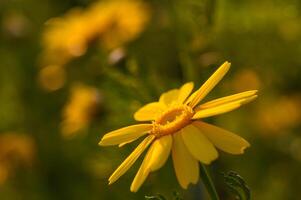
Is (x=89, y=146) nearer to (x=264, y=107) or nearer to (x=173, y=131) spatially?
(x=264, y=107)

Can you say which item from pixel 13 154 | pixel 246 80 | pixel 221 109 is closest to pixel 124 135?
pixel 221 109

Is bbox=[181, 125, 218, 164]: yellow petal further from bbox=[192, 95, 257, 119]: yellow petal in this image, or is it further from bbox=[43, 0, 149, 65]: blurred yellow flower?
bbox=[43, 0, 149, 65]: blurred yellow flower

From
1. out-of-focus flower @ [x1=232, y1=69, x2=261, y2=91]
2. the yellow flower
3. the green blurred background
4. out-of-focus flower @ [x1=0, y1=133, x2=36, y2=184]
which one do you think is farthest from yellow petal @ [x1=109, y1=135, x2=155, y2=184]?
out-of-focus flower @ [x1=0, y1=133, x2=36, y2=184]

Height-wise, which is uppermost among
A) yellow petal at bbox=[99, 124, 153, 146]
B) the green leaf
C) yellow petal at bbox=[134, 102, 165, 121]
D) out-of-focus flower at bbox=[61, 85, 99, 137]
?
yellow petal at bbox=[99, 124, 153, 146]

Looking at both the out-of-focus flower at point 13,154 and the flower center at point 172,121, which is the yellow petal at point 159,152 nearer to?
the flower center at point 172,121

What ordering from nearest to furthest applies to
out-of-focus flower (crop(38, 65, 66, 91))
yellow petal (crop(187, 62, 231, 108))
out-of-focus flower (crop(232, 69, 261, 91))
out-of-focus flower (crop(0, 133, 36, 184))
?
yellow petal (crop(187, 62, 231, 108))
out-of-focus flower (crop(232, 69, 261, 91))
out-of-focus flower (crop(0, 133, 36, 184))
out-of-focus flower (crop(38, 65, 66, 91))
